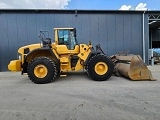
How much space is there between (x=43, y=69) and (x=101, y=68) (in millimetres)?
2617

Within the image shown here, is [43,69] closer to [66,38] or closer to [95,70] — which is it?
[66,38]

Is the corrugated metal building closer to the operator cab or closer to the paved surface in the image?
the operator cab

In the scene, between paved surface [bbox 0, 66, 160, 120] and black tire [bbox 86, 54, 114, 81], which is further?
black tire [bbox 86, 54, 114, 81]

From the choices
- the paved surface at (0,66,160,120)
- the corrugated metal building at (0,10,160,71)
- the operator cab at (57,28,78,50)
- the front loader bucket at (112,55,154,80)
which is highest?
the corrugated metal building at (0,10,160,71)

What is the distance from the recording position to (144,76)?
918cm

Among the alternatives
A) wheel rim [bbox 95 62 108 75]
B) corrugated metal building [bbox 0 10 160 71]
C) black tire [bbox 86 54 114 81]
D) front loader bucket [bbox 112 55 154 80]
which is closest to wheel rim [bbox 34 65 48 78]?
black tire [bbox 86 54 114 81]

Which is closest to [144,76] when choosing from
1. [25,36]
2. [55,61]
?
[55,61]

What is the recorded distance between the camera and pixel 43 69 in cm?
Answer: 894

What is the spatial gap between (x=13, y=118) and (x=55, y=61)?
16.8 ft

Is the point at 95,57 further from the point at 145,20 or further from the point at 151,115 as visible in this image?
the point at 145,20

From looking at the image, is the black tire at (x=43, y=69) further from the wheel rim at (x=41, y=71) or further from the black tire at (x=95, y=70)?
the black tire at (x=95, y=70)

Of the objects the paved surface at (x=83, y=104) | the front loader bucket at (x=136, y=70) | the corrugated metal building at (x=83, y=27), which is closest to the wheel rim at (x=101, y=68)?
the front loader bucket at (x=136, y=70)

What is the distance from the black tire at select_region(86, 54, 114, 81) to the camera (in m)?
9.21

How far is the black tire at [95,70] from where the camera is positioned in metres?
9.21
